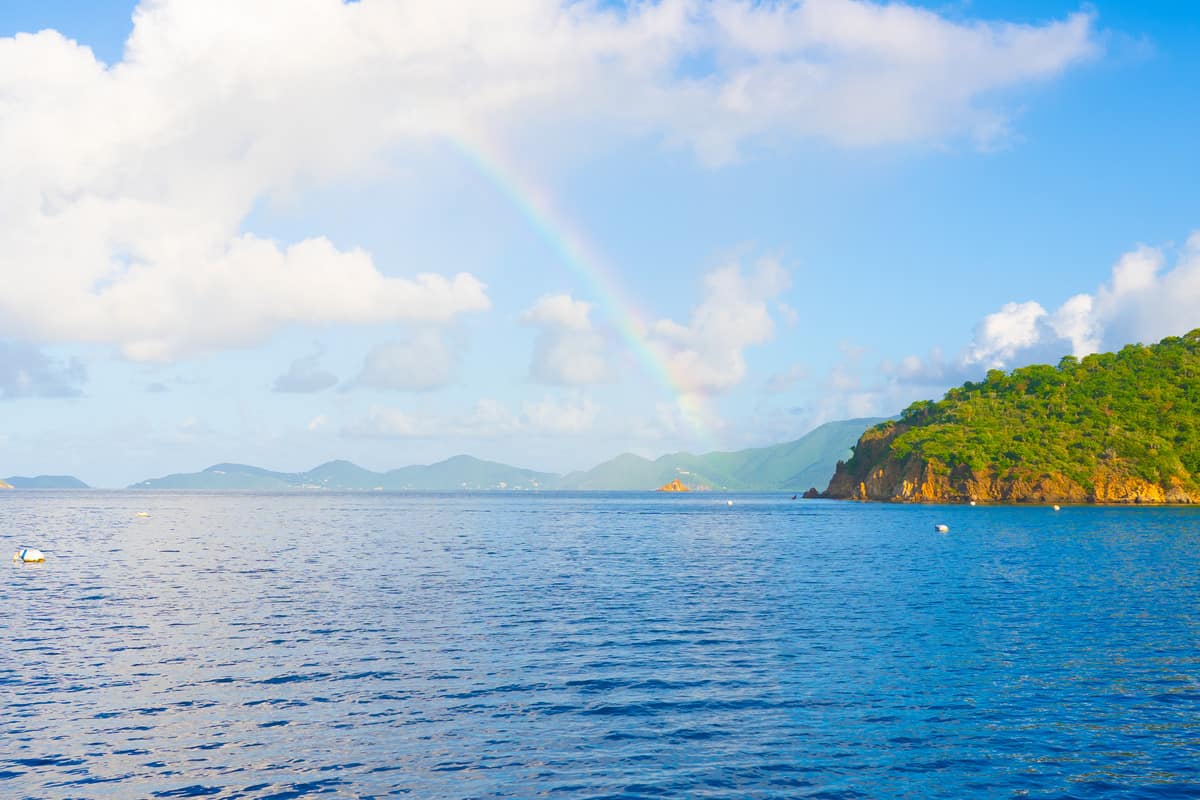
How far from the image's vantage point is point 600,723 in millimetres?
28141

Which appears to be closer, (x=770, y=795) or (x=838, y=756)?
(x=770, y=795)

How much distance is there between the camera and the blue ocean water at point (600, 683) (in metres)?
23.6

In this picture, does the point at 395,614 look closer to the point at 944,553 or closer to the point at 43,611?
the point at 43,611

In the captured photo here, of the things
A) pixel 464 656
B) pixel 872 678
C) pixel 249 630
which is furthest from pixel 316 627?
pixel 872 678

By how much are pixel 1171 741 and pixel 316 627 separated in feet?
127

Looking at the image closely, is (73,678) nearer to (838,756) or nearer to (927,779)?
(838,756)

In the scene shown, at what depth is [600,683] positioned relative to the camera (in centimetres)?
3353

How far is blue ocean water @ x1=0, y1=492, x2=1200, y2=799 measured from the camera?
77.4 ft

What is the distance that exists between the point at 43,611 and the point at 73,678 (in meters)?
21.5

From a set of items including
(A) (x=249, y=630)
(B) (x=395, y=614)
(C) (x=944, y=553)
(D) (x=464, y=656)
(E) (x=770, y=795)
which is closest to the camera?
(E) (x=770, y=795)

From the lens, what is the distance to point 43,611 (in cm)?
5184

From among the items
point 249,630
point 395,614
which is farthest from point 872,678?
point 249,630

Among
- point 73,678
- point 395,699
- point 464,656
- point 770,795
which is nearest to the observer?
point 770,795

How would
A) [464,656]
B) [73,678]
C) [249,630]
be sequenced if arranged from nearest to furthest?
[73,678] < [464,656] < [249,630]
